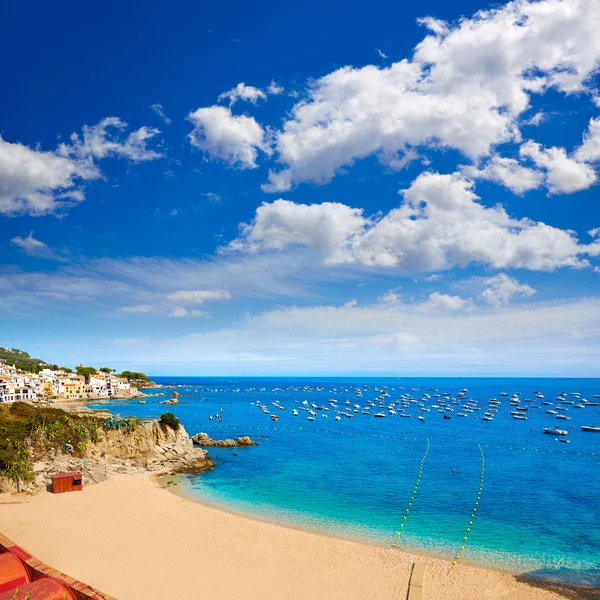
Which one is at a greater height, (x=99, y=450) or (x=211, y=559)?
(x=99, y=450)

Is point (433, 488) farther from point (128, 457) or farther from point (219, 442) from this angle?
point (128, 457)

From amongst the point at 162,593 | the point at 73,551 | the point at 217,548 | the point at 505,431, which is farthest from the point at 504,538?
the point at 505,431

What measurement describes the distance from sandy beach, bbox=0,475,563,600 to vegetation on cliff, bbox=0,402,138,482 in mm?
5014

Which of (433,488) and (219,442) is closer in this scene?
(433,488)

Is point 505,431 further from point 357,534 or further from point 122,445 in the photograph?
point 122,445

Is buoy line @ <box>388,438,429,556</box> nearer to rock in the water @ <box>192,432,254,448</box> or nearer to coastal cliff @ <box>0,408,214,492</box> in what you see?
coastal cliff @ <box>0,408,214,492</box>

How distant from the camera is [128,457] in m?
51.4

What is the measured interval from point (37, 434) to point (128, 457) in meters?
11.3

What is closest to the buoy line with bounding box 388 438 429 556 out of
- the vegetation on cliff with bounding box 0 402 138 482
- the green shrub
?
the vegetation on cliff with bounding box 0 402 138 482

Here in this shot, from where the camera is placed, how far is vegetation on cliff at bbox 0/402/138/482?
38.1m

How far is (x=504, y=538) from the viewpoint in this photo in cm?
3366

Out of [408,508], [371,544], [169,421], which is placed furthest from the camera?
[169,421]

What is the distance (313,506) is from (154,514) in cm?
1516

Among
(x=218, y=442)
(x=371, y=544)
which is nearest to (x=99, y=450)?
(x=218, y=442)
